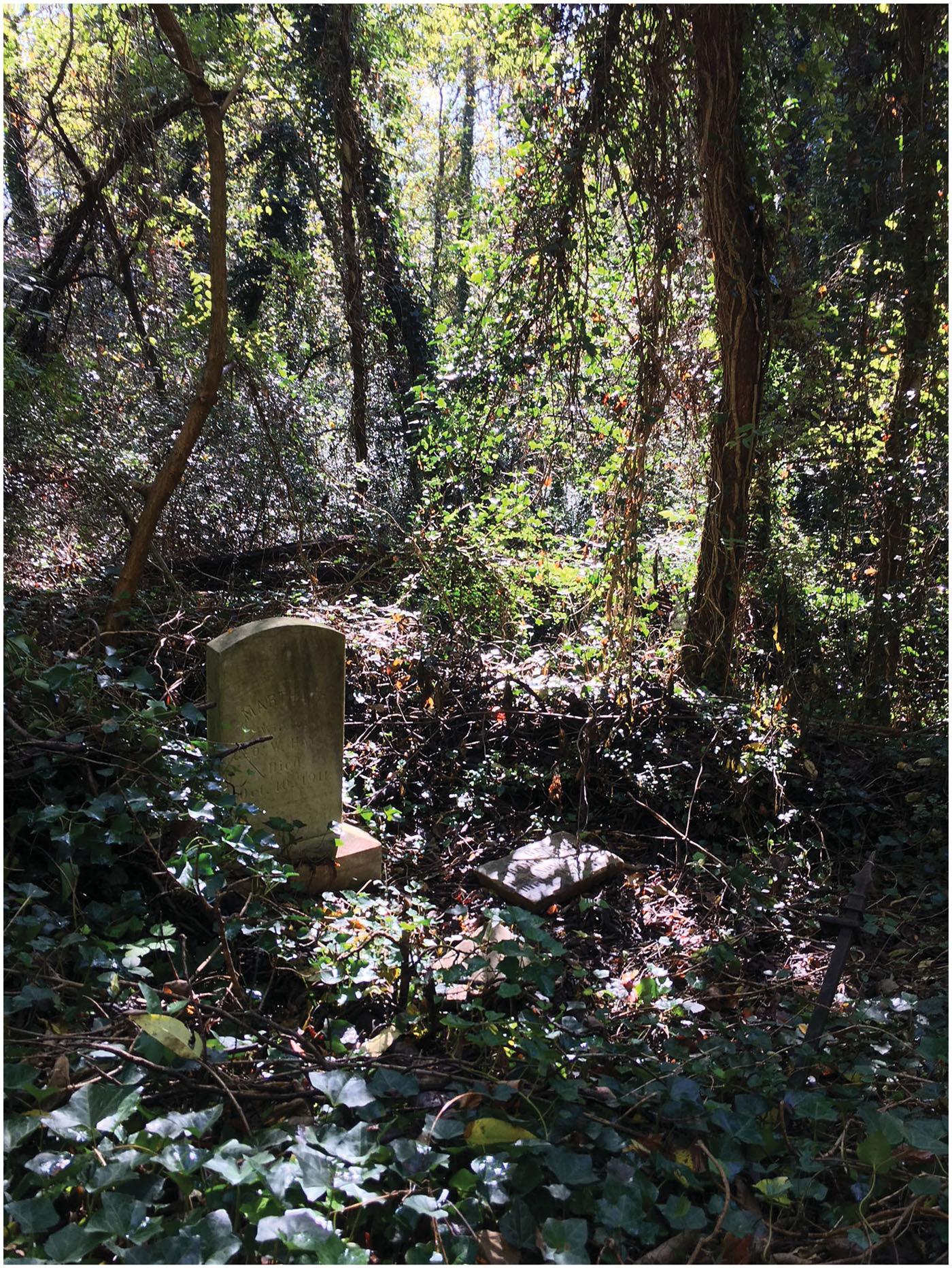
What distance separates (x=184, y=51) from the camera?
3.80 metres

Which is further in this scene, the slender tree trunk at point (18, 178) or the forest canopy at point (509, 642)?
the slender tree trunk at point (18, 178)

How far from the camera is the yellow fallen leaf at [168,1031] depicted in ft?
6.55

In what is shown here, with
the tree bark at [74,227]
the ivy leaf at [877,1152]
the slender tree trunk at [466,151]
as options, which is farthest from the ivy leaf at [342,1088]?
the slender tree trunk at [466,151]

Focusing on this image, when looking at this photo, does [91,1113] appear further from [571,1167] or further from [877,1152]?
[877,1152]

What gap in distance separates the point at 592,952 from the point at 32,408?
4903 millimetres

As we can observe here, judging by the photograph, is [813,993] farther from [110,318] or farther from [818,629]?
[110,318]

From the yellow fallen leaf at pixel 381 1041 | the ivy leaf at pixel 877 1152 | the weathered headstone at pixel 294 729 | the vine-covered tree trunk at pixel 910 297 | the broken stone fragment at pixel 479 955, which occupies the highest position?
the vine-covered tree trunk at pixel 910 297

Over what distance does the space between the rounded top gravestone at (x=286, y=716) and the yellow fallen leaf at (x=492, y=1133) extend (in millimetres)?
1851

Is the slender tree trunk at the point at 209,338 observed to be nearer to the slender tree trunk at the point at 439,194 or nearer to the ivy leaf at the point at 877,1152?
the ivy leaf at the point at 877,1152

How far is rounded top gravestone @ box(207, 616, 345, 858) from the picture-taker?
352 cm

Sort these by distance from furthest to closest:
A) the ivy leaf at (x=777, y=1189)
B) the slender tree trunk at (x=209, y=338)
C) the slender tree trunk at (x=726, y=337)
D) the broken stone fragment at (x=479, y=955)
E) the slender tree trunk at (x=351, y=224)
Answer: the slender tree trunk at (x=351, y=224) → the slender tree trunk at (x=726, y=337) → the slender tree trunk at (x=209, y=338) → the broken stone fragment at (x=479, y=955) → the ivy leaf at (x=777, y=1189)

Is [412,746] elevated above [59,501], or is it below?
below

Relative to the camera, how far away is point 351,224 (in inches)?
346

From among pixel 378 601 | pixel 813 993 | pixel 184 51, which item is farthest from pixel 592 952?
pixel 184 51
